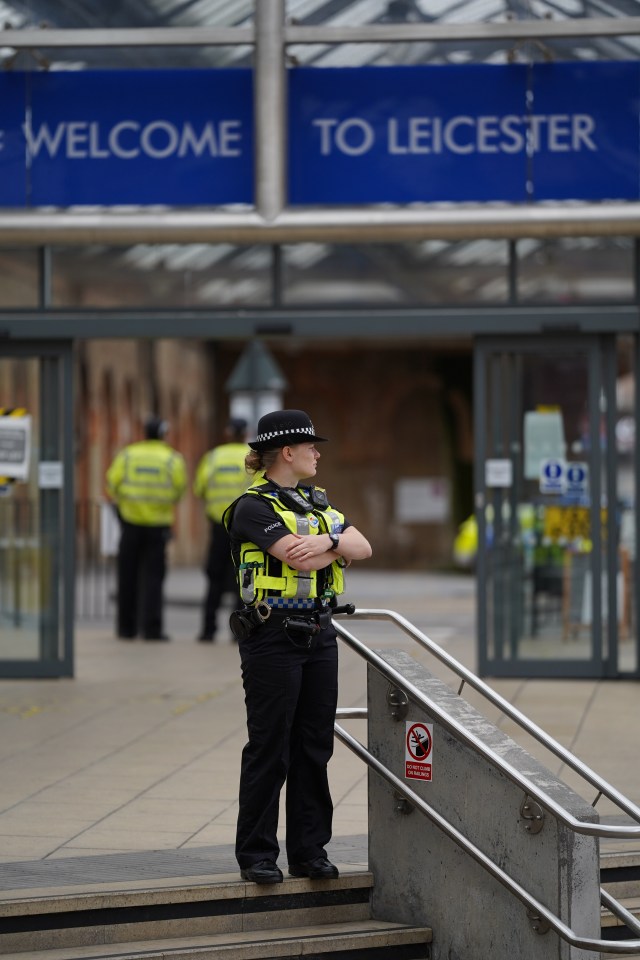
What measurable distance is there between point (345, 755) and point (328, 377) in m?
24.5

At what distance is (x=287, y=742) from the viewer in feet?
19.4

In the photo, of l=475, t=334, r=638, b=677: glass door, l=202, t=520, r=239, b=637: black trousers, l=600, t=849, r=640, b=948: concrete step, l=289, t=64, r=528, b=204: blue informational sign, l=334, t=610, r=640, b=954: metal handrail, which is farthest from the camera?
l=202, t=520, r=239, b=637: black trousers

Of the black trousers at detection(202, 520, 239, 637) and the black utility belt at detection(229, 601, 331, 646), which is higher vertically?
the black utility belt at detection(229, 601, 331, 646)

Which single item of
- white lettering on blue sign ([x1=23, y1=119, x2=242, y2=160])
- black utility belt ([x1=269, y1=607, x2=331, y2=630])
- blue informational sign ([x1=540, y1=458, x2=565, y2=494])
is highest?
white lettering on blue sign ([x1=23, y1=119, x2=242, y2=160])

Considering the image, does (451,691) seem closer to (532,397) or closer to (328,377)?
(532,397)

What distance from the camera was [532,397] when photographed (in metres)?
11.7

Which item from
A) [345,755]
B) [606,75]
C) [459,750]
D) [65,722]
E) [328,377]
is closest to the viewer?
[459,750]

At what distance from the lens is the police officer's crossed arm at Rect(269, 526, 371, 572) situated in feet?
18.7

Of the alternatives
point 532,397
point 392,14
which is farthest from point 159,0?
point 532,397

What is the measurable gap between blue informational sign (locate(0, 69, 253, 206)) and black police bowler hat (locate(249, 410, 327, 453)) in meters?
5.67

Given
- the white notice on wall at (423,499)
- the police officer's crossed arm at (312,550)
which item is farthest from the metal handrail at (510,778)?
the white notice on wall at (423,499)

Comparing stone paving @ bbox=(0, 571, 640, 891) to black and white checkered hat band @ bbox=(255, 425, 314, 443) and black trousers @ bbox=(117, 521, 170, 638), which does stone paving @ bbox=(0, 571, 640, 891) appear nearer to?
black trousers @ bbox=(117, 521, 170, 638)

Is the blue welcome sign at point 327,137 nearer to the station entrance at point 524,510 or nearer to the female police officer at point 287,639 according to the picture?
the station entrance at point 524,510

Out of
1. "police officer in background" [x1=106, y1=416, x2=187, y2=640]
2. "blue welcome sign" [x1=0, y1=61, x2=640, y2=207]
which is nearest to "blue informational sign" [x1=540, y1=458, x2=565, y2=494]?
"blue welcome sign" [x1=0, y1=61, x2=640, y2=207]
